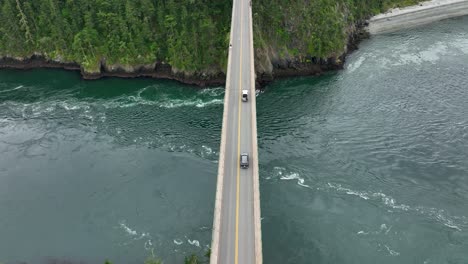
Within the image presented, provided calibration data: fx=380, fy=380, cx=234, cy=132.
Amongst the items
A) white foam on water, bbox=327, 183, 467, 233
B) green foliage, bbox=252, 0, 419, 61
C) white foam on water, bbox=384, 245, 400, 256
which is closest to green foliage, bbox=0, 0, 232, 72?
green foliage, bbox=252, 0, 419, 61

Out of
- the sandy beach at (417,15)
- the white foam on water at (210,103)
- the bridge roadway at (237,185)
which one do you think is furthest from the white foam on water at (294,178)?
the sandy beach at (417,15)

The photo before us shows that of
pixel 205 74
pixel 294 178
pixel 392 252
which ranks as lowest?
pixel 392 252

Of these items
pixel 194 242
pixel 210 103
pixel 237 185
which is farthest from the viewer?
pixel 210 103

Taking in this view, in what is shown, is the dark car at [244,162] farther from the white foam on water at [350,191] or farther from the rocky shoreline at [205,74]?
the rocky shoreline at [205,74]

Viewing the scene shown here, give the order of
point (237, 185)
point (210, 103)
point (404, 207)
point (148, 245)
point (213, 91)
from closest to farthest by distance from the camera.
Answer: point (237, 185) < point (148, 245) < point (404, 207) < point (210, 103) < point (213, 91)

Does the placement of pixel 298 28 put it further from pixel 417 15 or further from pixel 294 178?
pixel 417 15

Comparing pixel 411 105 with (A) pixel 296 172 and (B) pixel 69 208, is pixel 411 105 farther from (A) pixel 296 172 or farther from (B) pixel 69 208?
(B) pixel 69 208

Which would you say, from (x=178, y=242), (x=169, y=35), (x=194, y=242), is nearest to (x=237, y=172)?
(x=194, y=242)
